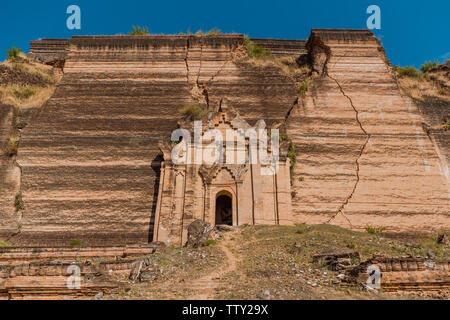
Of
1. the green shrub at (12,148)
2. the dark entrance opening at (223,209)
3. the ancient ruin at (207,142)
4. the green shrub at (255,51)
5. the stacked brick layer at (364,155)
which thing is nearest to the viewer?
the ancient ruin at (207,142)

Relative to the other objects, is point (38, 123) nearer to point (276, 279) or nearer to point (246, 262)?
point (246, 262)

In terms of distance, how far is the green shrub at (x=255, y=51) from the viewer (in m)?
23.0

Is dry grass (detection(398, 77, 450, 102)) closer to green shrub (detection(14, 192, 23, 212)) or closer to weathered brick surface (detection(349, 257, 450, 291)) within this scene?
weathered brick surface (detection(349, 257, 450, 291))

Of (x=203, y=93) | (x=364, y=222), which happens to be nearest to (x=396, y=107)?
(x=364, y=222)

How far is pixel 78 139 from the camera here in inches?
736

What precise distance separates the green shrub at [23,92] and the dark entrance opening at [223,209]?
13081 mm

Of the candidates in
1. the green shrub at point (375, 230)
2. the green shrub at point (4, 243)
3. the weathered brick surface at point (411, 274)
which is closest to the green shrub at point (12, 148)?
the green shrub at point (4, 243)

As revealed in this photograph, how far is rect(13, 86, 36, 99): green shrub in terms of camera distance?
21250 millimetres

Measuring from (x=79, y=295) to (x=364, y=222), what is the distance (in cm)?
1301

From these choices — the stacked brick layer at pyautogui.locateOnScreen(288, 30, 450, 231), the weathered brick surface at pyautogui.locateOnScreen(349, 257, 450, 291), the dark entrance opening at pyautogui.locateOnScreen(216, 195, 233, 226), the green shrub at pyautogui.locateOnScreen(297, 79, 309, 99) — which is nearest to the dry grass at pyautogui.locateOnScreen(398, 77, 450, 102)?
the stacked brick layer at pyautogui.locateOnScreen(288, 30, 450, 231)

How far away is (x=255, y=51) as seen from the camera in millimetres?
23391

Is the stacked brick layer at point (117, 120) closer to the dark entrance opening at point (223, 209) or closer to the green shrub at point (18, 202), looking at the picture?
the green shrub at point (18, 202)

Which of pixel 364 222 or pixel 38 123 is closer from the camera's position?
pixel 364 222

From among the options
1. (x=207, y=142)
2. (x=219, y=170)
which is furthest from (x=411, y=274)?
(x=207, y=142)
